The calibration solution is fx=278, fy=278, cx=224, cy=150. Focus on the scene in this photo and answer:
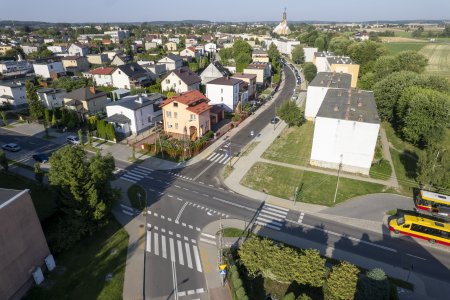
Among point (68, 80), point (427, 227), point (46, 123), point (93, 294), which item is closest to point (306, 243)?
point (427, 227)

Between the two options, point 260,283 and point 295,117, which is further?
point 295,117

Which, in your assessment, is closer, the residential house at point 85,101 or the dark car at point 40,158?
the dark car at point 40,158

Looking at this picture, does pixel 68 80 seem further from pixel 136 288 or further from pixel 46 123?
pixel 136 288

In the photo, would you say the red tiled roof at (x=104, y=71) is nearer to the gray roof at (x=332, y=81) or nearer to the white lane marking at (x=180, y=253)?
the gray roof at (x=332, y=81)

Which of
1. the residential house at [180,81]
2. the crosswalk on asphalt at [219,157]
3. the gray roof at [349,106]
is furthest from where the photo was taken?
the residential house at [180,81]

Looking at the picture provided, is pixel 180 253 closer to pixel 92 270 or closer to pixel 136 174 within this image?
pixel 92 270

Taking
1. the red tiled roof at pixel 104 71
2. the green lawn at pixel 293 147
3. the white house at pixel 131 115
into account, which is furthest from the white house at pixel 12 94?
the green lawn at pixel 293 147
